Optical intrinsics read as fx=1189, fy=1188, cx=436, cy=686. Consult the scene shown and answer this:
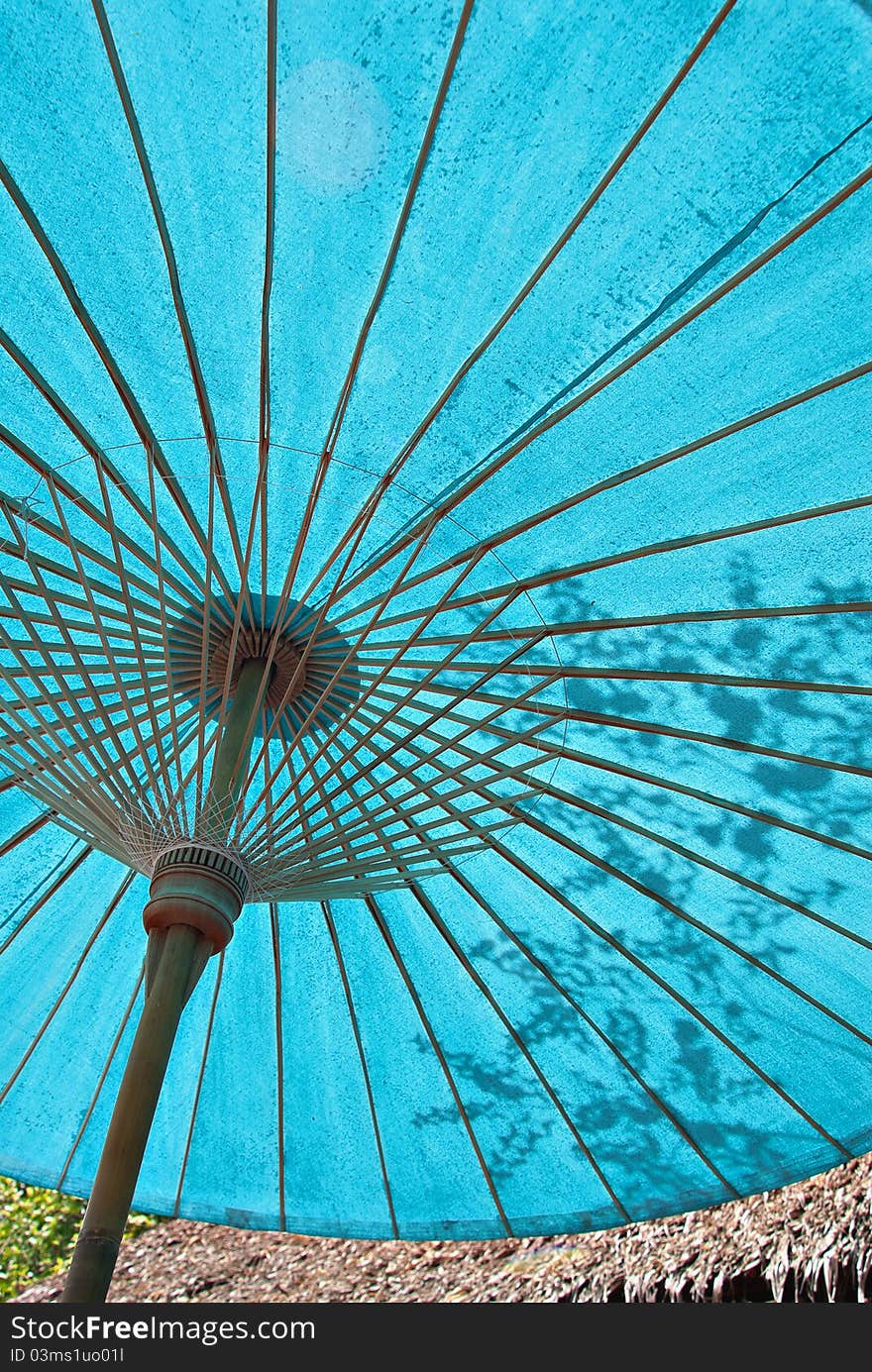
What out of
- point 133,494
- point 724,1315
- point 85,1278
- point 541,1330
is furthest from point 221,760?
point 724,1315

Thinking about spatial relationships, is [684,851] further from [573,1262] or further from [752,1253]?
[573,1262]

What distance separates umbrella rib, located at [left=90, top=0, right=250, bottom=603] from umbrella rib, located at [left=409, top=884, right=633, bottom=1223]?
1487 millimetres

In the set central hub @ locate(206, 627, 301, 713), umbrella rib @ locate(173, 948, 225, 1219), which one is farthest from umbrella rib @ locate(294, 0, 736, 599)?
umbrella rib @ locate(173, 948, 225, 1219)

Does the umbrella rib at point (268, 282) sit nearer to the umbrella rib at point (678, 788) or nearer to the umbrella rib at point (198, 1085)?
the umbrella rib at point (678, 788)

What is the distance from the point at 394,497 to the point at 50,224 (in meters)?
1.14

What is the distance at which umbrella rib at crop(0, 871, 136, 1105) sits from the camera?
4.51 meters

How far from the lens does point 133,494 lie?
11.7 feet

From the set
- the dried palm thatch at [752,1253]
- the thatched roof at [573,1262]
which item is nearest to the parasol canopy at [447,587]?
the dried palm thatch at [752,1253]

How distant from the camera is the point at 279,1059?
461 cm

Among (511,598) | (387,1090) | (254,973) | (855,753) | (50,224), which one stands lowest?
(387,1090)

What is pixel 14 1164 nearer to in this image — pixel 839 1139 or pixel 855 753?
pixel 839 1139

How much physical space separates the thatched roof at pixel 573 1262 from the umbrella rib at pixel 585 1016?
112 centimetres

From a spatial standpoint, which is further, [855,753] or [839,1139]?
[839,1139]

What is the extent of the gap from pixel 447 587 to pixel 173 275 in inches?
48.9
